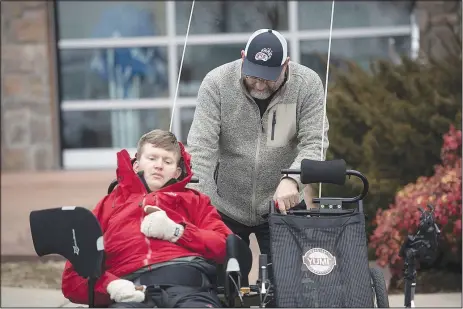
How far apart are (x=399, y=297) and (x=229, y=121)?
2723mm

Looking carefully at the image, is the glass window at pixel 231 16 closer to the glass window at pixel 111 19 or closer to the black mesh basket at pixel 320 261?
the glass window at pixel 111 19

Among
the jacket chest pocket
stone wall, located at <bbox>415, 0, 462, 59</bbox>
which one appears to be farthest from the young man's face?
stone wall, located at <bbox>415, 0, 462, 59</bbox>

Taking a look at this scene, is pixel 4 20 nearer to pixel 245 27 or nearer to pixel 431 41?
pixel 245 27

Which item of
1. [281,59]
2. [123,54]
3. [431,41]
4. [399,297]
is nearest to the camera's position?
[281,59]

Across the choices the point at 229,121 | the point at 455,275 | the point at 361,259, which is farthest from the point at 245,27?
the point at 361,259

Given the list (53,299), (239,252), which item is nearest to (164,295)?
(239,252)

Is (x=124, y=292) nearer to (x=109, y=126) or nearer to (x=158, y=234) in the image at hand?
(x=158, y=234)

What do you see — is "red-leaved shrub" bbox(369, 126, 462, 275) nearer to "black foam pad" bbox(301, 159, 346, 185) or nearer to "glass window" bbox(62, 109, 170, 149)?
"black foam pad" bbox(301, 159, 346, 185)

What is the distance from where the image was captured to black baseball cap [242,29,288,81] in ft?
15.1

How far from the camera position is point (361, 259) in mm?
4387

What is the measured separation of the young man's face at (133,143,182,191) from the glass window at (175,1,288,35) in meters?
6.35

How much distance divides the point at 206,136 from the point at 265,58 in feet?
1.74

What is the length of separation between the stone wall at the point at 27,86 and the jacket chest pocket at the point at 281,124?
19.7ft

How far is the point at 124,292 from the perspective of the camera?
4.05 meters
